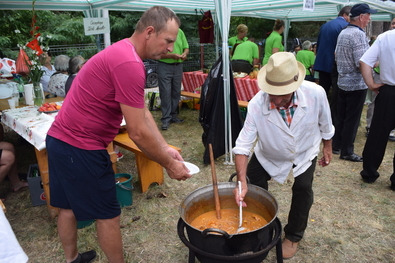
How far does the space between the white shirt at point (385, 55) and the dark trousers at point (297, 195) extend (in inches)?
70.0

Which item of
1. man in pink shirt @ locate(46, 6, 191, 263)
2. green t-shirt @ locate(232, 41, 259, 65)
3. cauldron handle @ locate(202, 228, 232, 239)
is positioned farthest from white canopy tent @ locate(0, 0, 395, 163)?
cauldron handle @ locate(202, 228, 232, 239)

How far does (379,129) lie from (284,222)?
1645mm

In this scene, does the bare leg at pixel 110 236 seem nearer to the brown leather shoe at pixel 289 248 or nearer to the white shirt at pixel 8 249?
the white shirt at pixel 8 249

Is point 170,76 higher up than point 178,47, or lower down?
lower down

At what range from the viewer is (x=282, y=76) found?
6.75 feet

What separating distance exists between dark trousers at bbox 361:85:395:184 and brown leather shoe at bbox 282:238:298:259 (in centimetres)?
182

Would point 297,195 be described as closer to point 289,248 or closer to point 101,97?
point 289,248

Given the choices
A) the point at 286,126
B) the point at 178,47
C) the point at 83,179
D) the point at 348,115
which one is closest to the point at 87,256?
the point at 83,179

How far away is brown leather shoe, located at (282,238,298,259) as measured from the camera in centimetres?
265

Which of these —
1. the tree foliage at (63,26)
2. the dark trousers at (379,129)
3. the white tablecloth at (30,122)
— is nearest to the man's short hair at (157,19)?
the white tablecloth at (30,122)

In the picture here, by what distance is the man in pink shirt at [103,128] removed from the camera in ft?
5.94

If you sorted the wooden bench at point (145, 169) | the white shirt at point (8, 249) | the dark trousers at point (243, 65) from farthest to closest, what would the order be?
the dark trousers at point (243, 65)
the wooden bench at point (145, 169)
the white shirt at point (8, 249)

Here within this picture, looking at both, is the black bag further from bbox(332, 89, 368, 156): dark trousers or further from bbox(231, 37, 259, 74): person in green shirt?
bbox(231, 37, 259, 74): person in green shirt

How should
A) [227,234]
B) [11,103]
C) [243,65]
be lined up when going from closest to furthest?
1. [227,234]
2. [11,103]
3. [243,65]
